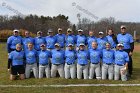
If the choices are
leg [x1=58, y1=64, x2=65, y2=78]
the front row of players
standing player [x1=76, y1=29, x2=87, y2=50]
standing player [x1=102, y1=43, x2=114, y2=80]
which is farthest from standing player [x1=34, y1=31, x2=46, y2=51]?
standing player [x1=102, y1=43, x2=114, y2=80]

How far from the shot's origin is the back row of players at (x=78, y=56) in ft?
44.3

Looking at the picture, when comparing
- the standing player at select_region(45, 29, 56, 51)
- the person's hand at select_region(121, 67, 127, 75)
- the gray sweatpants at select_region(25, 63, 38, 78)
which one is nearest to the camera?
the person's hand at select_region(121, 67, 127, 75)

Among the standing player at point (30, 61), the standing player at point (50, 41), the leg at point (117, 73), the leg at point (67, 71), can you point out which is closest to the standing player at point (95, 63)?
the leg at point (117, 73)

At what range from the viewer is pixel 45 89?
11781 millimetres

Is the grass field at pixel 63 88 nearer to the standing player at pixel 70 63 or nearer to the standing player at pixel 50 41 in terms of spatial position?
the standing player at pixel 70 63

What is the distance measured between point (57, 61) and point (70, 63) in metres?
0.54

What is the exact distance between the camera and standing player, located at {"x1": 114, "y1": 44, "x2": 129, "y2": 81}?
43.5 ft

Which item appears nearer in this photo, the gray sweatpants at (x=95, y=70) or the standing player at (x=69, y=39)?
the gray sweatpants at (x=95, y=70)

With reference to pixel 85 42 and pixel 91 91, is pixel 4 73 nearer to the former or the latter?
pixel 85 42

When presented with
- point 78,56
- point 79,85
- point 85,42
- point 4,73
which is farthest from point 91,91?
point 4,73

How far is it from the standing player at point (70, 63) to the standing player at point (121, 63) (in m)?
1.69

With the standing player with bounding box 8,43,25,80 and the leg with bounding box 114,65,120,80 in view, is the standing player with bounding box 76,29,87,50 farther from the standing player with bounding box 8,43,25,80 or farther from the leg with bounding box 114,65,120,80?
the standing player with bounding box 8,43,25,80

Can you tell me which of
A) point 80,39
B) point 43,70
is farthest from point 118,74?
point 43,70

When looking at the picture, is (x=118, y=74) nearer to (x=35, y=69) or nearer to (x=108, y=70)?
(x=108, y=70)
